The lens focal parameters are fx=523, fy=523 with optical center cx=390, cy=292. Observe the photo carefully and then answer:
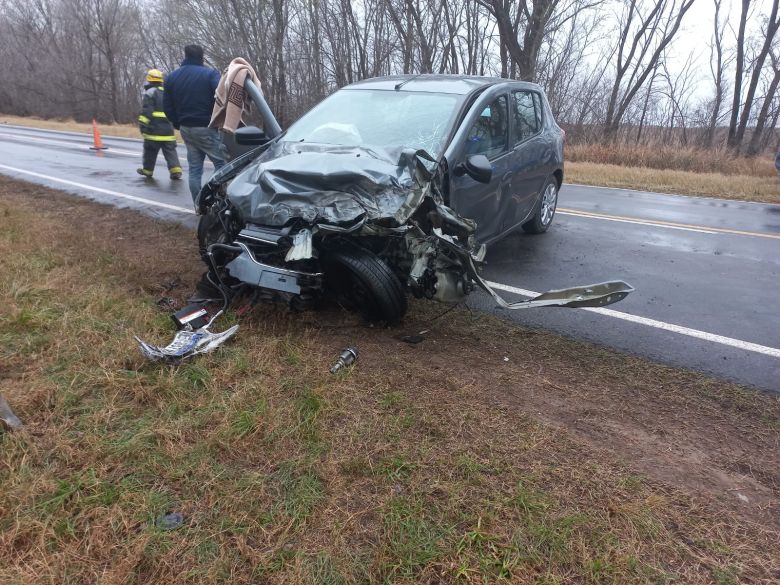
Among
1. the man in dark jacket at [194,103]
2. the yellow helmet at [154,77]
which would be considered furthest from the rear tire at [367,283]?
the yellow helmet at [154,77]

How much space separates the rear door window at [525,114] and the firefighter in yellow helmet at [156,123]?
21.3 ft

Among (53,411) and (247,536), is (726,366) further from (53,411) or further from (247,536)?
(53,411)

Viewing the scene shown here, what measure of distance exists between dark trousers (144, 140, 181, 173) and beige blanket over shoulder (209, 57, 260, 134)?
3.71 meters

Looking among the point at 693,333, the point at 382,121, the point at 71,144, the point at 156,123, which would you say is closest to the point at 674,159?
the point at 693,333

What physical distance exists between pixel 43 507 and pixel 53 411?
712mm

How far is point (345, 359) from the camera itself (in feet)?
10.6

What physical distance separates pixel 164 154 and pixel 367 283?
25.8 feet

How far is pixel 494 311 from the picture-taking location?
4.39 meters

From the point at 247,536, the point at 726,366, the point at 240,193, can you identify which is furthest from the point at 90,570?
the point at 726,366

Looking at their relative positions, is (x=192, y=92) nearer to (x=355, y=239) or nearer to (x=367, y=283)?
(x=355, y=239)

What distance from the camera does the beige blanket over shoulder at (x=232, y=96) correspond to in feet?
20.2

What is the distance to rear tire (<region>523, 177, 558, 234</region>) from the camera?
6363 millimetres

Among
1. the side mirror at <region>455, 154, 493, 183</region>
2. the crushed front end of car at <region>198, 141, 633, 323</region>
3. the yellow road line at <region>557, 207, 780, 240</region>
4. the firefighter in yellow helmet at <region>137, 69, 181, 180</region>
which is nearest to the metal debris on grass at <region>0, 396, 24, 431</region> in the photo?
the crushed front end of car at <region>198, 141, 633, 323</region>

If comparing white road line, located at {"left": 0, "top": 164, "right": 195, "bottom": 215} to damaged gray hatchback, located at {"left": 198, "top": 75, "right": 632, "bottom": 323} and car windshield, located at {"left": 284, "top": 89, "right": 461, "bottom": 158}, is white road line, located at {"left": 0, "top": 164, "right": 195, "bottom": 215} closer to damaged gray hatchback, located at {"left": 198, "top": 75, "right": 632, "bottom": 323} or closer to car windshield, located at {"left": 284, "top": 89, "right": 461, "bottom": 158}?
car windshield, located at {"left": 284, "top": 89, "right": 461, "bottom": 158}
